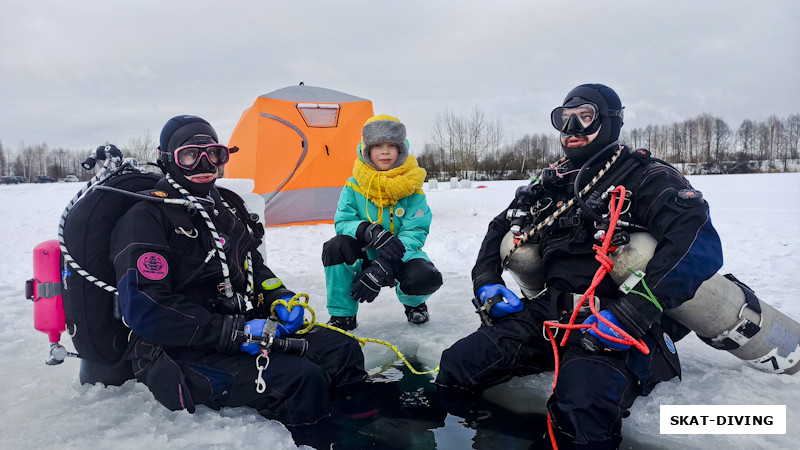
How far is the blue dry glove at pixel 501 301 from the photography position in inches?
104

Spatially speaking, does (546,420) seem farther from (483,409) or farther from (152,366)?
(152,366)

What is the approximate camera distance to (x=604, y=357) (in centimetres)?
215

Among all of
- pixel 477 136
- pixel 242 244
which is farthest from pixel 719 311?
pixel 477 136

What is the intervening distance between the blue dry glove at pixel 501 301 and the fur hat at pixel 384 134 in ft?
4.27

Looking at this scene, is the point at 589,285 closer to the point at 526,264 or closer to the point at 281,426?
the point at 526,264

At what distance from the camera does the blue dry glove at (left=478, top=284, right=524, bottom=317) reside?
2.63 meters

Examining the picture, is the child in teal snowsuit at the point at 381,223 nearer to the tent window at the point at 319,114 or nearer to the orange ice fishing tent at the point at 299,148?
the orange ice fishing tent at the point at 299,148

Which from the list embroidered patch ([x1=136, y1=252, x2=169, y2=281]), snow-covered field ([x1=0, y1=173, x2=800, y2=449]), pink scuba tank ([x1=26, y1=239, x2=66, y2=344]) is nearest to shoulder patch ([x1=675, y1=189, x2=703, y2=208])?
snow-covered field ([x1=0, y1=173, x2=800, y2=449])

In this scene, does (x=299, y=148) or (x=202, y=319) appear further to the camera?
(x=299, y=148)

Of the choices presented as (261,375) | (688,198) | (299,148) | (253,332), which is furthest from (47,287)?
(299,148)

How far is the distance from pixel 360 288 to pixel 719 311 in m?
2.02

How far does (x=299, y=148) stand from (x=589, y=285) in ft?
22.4

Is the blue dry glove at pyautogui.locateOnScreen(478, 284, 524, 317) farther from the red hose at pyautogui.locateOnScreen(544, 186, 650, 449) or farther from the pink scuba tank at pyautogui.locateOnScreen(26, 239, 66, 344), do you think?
the pink scuba tank at pyautogui.locateOnScreen(26, 239, 66, 344)

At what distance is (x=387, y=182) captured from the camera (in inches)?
132
